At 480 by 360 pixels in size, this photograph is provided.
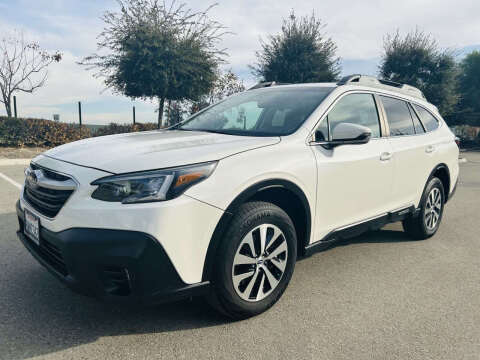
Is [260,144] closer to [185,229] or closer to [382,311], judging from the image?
[185,229]

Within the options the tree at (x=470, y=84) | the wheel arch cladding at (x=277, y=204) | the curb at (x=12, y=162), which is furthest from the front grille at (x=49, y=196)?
the tree at (x=470, y=84)

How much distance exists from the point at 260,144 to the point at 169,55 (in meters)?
14.1

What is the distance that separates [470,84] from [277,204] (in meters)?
38.5

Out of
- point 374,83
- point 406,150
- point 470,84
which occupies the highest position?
point 470,84

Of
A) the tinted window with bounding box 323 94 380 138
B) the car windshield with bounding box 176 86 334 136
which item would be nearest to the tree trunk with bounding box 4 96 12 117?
the car windshield with bounding box 176 86 334 136

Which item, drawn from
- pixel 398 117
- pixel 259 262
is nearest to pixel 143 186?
pixel 259 262

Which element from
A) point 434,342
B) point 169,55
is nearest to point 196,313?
point 434,342

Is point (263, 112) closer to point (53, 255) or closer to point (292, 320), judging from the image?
point (292, 320)

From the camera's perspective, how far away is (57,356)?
2305 millimetres

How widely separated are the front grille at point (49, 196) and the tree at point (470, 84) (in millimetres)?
33331

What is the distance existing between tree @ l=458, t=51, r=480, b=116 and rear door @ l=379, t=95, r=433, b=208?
30.0 metres

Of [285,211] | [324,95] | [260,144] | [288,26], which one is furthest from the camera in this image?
[288,26]

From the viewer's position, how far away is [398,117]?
430 cm

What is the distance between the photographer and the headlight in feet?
7.50
